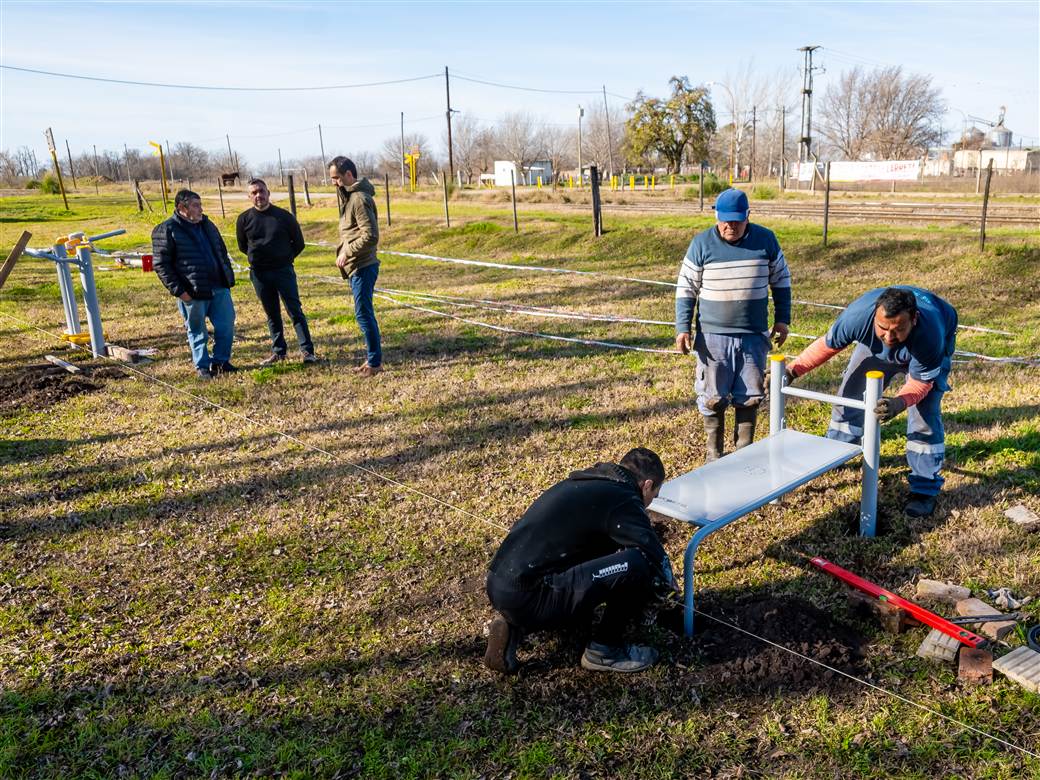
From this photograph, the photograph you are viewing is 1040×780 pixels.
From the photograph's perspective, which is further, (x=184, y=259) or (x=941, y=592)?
(x=184, y=259)

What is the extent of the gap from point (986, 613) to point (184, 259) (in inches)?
275

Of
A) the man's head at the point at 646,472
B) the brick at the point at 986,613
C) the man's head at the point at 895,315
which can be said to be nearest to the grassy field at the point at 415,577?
the brick at the point at 986,613

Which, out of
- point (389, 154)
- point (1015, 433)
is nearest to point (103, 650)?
point (1015, 433)

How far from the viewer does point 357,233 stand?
742cm

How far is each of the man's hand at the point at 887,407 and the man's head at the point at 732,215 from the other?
1298mm

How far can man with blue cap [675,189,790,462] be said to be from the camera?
4.86 m

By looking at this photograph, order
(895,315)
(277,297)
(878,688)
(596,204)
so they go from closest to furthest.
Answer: (878,688) < (895,315) < (277,297) < (596,204)

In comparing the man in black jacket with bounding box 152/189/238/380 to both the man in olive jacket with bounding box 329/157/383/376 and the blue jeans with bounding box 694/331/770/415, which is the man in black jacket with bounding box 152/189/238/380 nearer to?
the man in olive jacket with bounding box 329/157/383/376

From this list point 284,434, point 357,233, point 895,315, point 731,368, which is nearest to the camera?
point 895,315

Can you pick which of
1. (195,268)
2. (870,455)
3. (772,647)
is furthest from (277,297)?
(772,647)

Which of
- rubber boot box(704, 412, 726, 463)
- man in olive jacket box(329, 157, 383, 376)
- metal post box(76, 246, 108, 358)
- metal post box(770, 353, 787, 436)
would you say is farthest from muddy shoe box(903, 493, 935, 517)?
metal post box(76, 246, 108, 358)

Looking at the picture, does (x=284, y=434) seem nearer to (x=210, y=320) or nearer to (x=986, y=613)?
(x=210, y=320)

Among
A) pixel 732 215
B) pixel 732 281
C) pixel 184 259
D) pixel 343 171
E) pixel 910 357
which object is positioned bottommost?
pixel 910 357

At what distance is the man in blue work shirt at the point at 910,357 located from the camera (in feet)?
13.7
